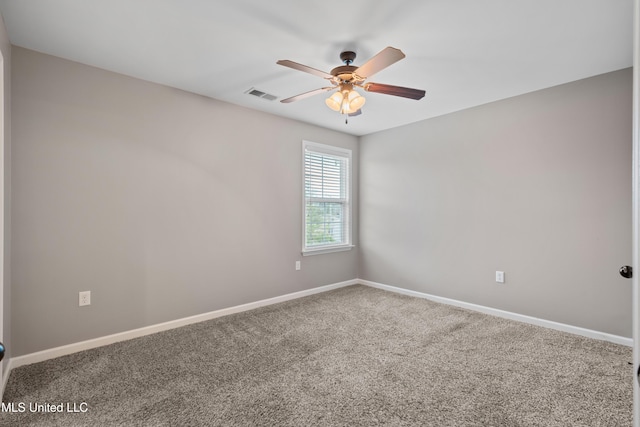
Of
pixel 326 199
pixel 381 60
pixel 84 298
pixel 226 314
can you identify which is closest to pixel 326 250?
pixel 326 199

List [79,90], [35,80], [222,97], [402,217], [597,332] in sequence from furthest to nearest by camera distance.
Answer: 1. [402,217]
2. [222,97]
3. [597,332]
4. [79,90]
5. [35,80]

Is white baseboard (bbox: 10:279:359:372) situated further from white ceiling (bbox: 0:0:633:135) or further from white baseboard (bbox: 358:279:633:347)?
white ceiling (bbox: 0:0:633:135)

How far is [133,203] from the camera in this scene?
9.46 ft

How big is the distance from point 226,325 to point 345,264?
2.12 m

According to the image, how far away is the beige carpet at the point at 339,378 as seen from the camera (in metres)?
1.80

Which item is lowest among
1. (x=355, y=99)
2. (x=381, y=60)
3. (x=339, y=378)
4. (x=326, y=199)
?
(x=339, y=378)

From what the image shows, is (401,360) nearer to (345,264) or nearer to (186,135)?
(345,264)

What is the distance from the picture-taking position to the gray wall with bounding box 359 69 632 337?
2793 mm

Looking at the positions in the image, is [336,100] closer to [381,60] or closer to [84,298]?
[381,60]

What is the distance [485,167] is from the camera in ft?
11.8

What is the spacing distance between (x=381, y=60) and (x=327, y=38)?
0.49 metres

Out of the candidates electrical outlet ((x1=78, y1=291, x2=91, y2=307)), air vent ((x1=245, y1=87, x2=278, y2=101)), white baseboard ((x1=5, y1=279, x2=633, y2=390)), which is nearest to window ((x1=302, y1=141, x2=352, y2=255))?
white baseboard ((x1=5, y1=279, x2=633, y2=390))

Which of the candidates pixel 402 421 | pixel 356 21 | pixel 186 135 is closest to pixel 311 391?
pixel 402 421

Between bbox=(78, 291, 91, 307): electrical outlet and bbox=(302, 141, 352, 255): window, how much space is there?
7.64ft
